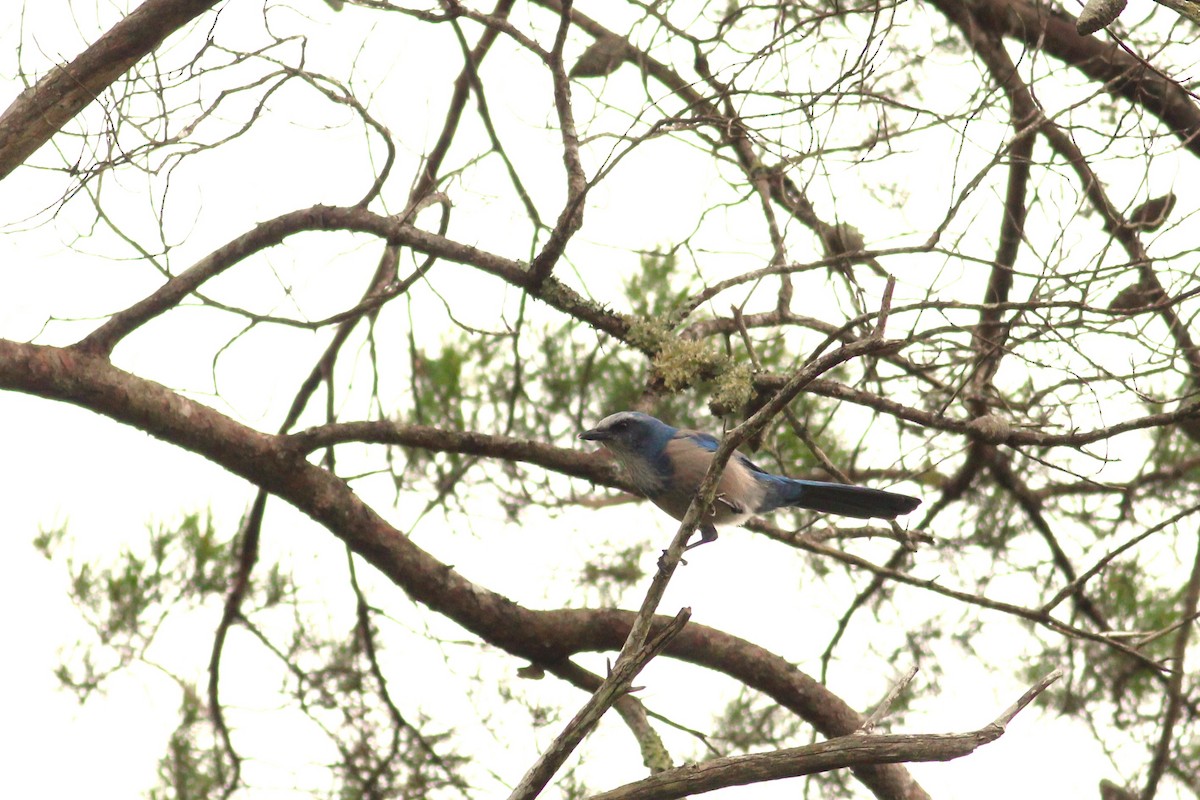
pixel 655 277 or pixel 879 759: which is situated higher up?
pixel 655 277

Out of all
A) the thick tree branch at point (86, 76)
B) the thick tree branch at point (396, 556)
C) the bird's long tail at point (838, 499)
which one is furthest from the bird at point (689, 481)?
the thick tree branch at point (86, 76)

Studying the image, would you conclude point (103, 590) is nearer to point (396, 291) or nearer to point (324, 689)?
point (324, 689)

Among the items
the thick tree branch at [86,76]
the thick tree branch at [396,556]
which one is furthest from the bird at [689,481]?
the thick tree branch at [86,76]

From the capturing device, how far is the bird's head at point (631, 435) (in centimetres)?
439

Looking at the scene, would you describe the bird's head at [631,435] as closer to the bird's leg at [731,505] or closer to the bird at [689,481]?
the bird at [689,481]

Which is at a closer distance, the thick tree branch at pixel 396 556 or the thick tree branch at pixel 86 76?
the thick tree branch at pixel 86 76

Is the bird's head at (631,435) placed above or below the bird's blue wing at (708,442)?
below

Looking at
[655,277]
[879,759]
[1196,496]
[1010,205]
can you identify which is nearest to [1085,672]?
[1196,496]

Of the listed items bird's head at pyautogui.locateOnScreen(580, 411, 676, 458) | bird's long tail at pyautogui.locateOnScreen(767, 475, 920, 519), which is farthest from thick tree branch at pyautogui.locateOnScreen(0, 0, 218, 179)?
bird's long tail at pyautogui.locateOnScreen(767, 475, 920, 519)

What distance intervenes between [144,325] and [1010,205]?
3268 millimetres

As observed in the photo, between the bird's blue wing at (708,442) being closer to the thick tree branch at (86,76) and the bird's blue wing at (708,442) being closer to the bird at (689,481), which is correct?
the bird at (689,481)

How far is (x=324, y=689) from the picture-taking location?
501 centimetres

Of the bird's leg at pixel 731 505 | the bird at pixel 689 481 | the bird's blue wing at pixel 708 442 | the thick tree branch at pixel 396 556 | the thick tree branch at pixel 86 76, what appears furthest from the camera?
the bird's blue wing at pixel 708 442

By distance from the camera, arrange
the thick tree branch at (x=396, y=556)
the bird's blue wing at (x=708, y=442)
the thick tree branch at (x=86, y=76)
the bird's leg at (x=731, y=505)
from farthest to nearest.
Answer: the bird's blue wing at (x=708, y=442), the bird's leg at (x=731, y=505), the thick tree branch at (x=396, y=556), the thick tree branch at (x=86, y=76)
